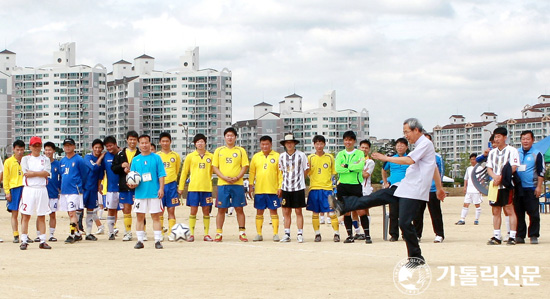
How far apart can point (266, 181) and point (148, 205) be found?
105 inches

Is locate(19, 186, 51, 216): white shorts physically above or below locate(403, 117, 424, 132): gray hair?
below

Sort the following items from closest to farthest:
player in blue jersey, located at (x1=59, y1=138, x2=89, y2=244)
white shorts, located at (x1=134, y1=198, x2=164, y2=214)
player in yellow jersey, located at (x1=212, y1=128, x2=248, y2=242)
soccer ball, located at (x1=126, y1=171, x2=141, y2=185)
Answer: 1. soccer ball, located at (x1=126, y1=171, x2=141, y2=185)
2. white shorts, located at (x1=134, y1=198, x2=164, y2=214)
3. player in blue jersey, located at (x1=59, y1=138, x2=89, y2=244)
4. player in yellow jersey, located at (x1=212, y1=128, x2=248, y2=242)

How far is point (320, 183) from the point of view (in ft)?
52.3

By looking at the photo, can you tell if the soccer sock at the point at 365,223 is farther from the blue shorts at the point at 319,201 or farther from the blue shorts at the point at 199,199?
the blue shorts at the point at 199,199

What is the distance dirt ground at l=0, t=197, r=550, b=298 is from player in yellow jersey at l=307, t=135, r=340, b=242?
1.82ft

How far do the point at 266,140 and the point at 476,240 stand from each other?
4478 mm

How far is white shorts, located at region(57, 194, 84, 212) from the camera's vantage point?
15789 mm

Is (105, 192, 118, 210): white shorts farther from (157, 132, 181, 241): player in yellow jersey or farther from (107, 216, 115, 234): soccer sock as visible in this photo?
(157, 132, 181, 241): player in yellow jersey

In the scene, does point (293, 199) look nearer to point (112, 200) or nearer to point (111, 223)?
point (112, 200)

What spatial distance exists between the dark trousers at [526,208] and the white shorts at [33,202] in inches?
326

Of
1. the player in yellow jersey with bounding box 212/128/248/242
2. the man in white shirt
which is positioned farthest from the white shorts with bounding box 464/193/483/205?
the man in white shirt

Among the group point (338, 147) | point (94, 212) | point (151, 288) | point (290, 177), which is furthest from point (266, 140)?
point (338, 147)

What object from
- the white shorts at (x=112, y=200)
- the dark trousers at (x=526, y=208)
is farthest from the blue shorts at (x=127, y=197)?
the dark trousers at (x=526, y=208)

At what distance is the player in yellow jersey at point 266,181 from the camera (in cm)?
1603
